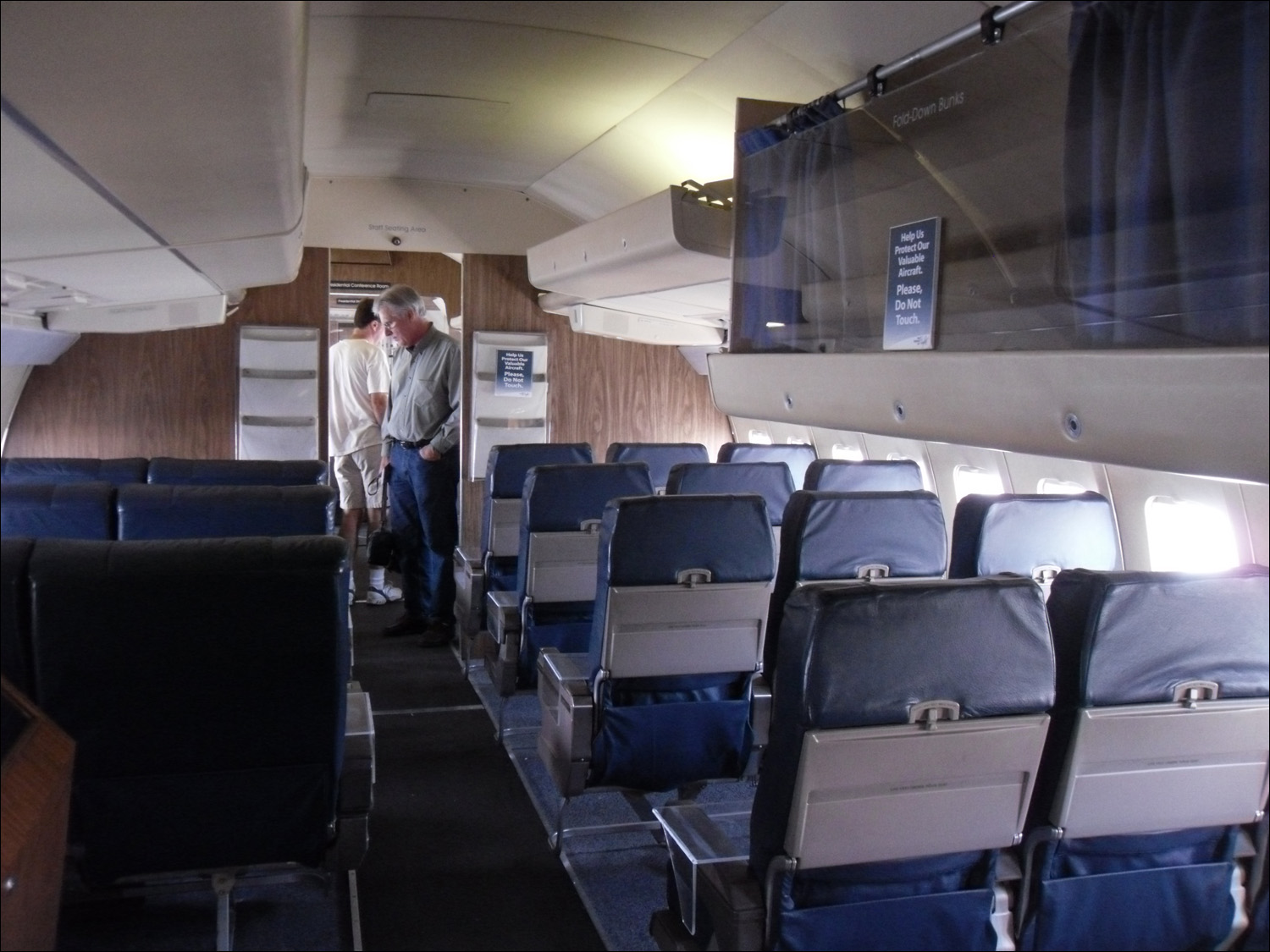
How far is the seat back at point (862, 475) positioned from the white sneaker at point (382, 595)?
4151 millimetres

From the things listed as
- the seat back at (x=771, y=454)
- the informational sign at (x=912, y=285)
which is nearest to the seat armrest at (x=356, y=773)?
the informational sign at (x=912, y=285)

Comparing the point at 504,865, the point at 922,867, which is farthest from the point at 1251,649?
the point at 504,865

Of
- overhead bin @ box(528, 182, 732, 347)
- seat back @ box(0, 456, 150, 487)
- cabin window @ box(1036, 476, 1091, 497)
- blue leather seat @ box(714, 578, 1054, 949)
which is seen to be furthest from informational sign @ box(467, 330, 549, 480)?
blue leather seat @ box(714, 578, 1054, 949)

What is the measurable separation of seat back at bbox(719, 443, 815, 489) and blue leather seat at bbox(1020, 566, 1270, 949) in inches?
145

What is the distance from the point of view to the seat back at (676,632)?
131 inches

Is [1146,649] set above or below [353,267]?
below

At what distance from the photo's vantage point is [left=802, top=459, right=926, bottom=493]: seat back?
5.02 meters

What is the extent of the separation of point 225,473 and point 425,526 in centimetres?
214

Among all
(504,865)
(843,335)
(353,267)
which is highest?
(353,267)

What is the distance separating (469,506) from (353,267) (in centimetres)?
463

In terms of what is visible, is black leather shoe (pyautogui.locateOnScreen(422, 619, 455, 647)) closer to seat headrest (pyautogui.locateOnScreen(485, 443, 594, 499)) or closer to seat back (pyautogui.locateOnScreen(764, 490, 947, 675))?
seat headrest (pyautogui.locateOnScreen(485, 443, 594, 499))

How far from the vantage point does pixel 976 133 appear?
2.32 meters

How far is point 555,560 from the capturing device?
4488mm

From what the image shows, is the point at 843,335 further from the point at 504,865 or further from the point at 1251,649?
the point at 504,865
